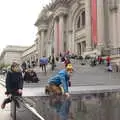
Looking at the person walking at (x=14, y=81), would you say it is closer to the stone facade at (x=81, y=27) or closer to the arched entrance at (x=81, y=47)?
the stone facade at (x=81, y=27)

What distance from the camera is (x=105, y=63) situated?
35812 millimetres

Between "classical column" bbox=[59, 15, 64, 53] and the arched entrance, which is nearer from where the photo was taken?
the arched entrance

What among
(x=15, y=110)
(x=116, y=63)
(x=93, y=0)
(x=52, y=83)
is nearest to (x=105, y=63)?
(x=116, y=63)

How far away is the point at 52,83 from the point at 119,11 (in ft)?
102

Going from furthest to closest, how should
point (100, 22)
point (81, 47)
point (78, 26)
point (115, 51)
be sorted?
point (78, 26), point (81, 47), point (100, 22), point (115, 51)

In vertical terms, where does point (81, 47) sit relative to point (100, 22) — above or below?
below

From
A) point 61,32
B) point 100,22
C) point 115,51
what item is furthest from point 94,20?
point 61,32

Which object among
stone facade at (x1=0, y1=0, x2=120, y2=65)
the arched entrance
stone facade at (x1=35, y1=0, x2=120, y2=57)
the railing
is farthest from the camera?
the arched entrance

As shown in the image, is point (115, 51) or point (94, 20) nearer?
point (115, 51)

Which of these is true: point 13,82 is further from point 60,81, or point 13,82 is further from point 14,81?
point 60,81

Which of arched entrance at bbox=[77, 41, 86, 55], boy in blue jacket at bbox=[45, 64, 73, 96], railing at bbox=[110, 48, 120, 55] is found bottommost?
boy in blue jacket at bbox=[45, 64, 73, 96]

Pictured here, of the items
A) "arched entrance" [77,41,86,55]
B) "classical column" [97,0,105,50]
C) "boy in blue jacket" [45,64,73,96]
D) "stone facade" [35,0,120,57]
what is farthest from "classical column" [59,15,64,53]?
"boy in blue jacket" [45,64,73,96]

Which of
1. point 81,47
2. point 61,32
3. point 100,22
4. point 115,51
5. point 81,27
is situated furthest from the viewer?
point 61,32

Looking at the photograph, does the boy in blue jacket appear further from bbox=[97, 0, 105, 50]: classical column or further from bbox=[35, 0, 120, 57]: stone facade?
bbox=[97, 0, 105, 50]: classical column
